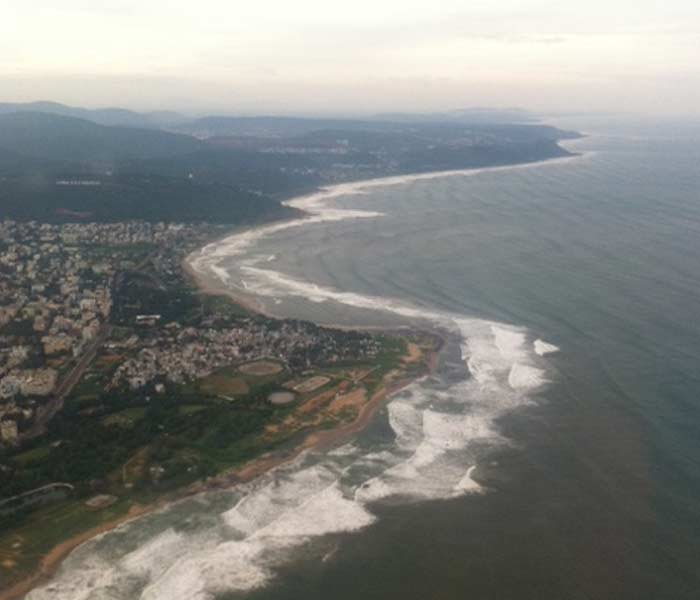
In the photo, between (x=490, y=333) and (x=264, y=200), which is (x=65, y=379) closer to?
(x=490, y=333)

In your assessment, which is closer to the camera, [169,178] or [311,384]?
[311,384]

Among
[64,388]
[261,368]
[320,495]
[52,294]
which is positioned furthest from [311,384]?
[52,294]

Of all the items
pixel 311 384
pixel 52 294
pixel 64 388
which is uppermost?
pixel 52 294

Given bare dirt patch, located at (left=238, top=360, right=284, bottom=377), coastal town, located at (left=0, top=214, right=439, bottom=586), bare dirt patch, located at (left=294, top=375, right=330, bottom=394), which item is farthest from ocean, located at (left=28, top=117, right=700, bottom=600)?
bare dirt patch, located at (left=238, top=360, right=284, bottom=377)

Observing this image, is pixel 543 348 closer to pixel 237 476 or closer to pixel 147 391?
pixel 237 476

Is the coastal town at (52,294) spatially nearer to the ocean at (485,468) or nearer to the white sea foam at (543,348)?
the ocean at (485,468)

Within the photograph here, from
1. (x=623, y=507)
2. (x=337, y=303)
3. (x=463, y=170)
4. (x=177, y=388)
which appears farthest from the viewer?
(x=463, y=170)

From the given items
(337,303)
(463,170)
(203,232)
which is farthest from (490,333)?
(463,170)

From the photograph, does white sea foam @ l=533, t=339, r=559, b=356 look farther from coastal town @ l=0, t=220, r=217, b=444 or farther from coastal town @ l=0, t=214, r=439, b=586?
coastal town @ l=0, t=220, r=217, b=444

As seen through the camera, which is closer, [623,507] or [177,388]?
[623,507]
